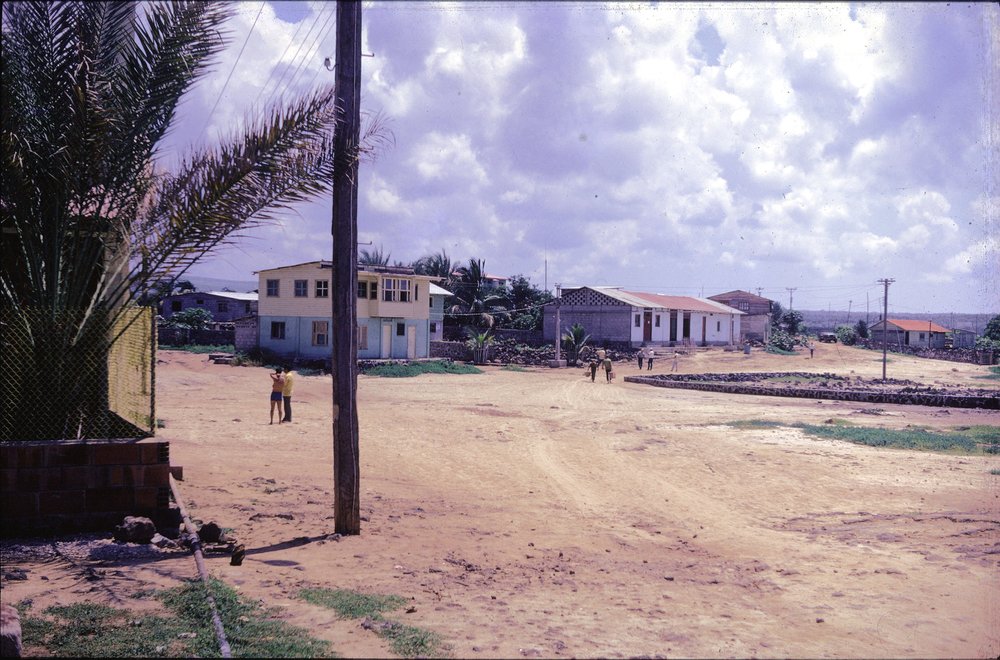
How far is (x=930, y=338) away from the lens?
8112cm

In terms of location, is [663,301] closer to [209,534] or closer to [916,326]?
[916,326]

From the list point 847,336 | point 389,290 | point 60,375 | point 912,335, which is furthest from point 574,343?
point 912,335

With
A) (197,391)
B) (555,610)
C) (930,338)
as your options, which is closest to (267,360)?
(197,391)

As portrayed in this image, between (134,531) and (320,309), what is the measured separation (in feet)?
111

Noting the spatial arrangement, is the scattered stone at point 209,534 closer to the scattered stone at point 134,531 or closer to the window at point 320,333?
the scattered stone at point 134,531

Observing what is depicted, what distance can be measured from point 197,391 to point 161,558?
19751 mm

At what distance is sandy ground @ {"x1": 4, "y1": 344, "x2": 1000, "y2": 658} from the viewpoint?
243 inches

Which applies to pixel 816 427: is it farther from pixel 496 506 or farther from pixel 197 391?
pixel 197 391

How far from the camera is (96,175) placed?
26.8 feet

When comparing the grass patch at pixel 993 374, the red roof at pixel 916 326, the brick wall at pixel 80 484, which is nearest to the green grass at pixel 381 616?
the brick wall at pixel 80 484

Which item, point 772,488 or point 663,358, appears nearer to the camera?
point 772,488

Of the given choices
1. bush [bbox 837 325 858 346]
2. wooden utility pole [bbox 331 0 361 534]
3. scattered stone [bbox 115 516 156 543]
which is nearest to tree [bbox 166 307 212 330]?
wooden utility pole [bbox 331 0 361 534]

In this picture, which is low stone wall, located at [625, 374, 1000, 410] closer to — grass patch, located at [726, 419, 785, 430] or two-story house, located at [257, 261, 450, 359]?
grass patch, located at [726, 419, 785, 430]

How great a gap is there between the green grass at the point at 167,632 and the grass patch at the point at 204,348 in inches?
1599
